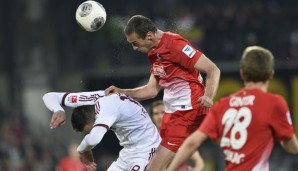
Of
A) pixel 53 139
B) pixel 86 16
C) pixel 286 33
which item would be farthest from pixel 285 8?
pixel 86 16

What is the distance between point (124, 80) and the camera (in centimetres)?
1981

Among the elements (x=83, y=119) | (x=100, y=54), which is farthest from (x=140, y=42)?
(x=100, y=54)

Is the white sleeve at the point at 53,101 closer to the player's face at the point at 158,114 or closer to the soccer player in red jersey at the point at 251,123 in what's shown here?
the player's face at the point at 158,114

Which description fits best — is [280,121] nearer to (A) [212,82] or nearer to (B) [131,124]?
(A) [212,82]

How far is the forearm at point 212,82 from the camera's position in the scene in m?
8.54

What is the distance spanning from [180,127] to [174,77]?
1.75ft

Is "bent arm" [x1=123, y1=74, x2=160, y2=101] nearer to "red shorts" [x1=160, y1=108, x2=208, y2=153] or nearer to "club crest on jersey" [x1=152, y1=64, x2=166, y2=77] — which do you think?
"club crest on jersey" [x1=152, y1=64, x2=166, y2=77]

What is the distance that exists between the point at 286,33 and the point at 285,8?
44.1 inches

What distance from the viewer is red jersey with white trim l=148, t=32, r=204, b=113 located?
8.66 m

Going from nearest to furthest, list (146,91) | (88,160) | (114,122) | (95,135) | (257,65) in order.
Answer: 1. (257,65)
2. (95,135)
3. (114,122)
4. (88,160)
5. (146,91)

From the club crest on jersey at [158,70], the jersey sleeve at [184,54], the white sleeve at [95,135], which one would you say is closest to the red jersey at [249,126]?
the white sleeve at [95,135]

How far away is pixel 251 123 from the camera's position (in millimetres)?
6137

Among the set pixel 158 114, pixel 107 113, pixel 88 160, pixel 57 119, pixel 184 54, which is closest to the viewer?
pixel 107 113

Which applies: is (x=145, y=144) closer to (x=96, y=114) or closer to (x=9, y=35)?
(x=96, y=114)
